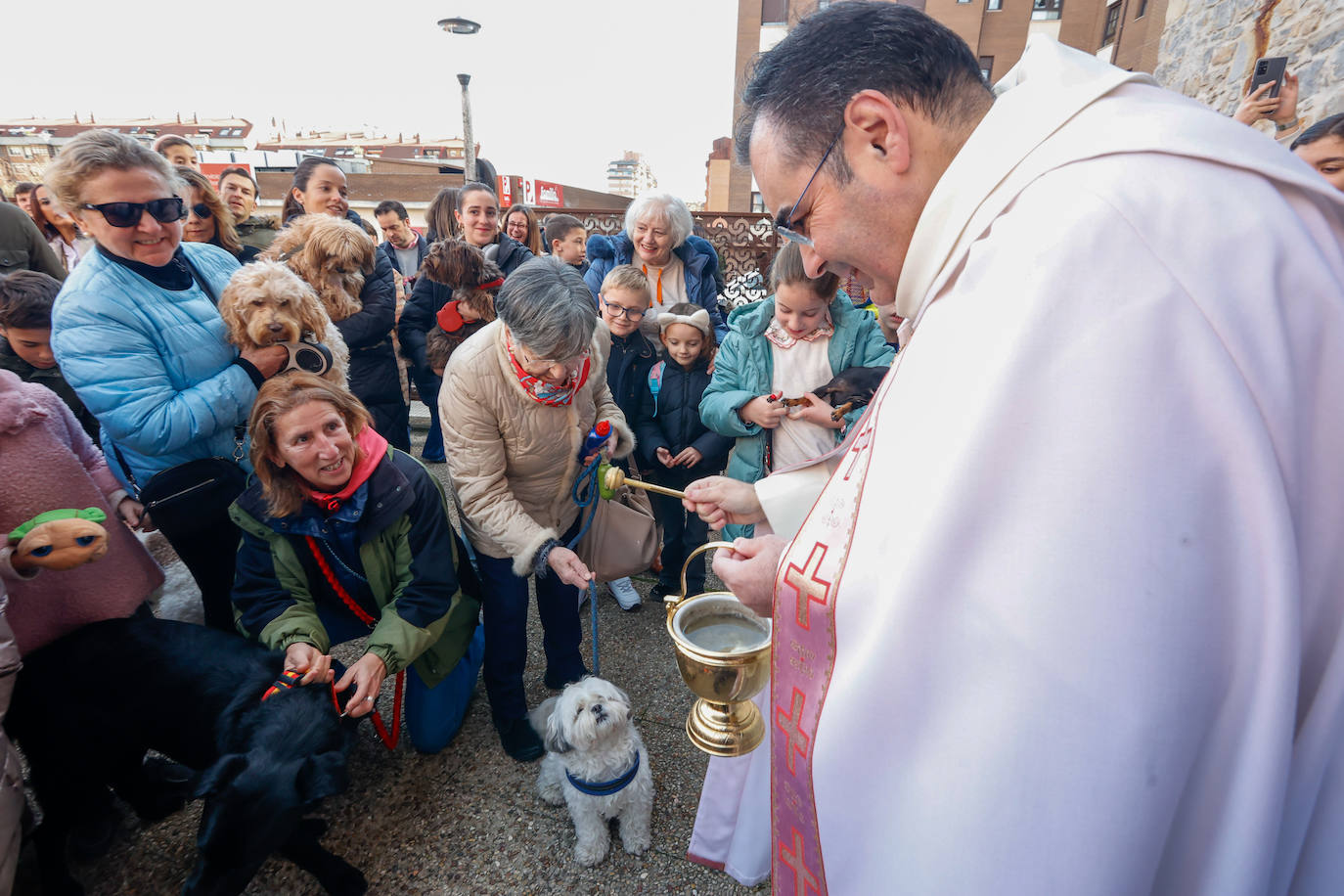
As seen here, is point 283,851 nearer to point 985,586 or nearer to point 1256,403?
point 985,586

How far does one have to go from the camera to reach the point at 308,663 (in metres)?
2.13

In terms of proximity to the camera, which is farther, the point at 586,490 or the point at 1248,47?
the point at 1248,47

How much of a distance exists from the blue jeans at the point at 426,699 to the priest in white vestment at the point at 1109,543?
2.23 m

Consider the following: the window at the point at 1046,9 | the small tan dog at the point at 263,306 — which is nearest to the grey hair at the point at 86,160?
the small tan dog at the point at 263,306

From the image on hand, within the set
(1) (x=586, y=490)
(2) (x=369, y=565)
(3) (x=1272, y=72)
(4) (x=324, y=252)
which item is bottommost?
(2) (x=369, y=565)

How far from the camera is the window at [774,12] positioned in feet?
60.3

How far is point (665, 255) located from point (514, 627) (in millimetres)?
2463

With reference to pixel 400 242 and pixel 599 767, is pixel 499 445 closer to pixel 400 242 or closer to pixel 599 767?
pixel 599 767

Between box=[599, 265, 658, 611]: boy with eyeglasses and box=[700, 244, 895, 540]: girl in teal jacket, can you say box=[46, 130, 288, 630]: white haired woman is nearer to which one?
box=[599, 265, 658, 611]: boy with eyeglasses

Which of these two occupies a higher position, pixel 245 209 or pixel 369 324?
pixel 245 209

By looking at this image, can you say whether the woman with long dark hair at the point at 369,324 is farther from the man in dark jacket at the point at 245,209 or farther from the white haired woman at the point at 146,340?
the white haired woman at the point at 146,340

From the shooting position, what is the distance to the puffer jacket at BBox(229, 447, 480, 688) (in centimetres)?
226

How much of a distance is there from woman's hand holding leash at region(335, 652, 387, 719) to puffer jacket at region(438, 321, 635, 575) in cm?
57

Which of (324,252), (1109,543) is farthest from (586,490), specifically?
(1109,543)
